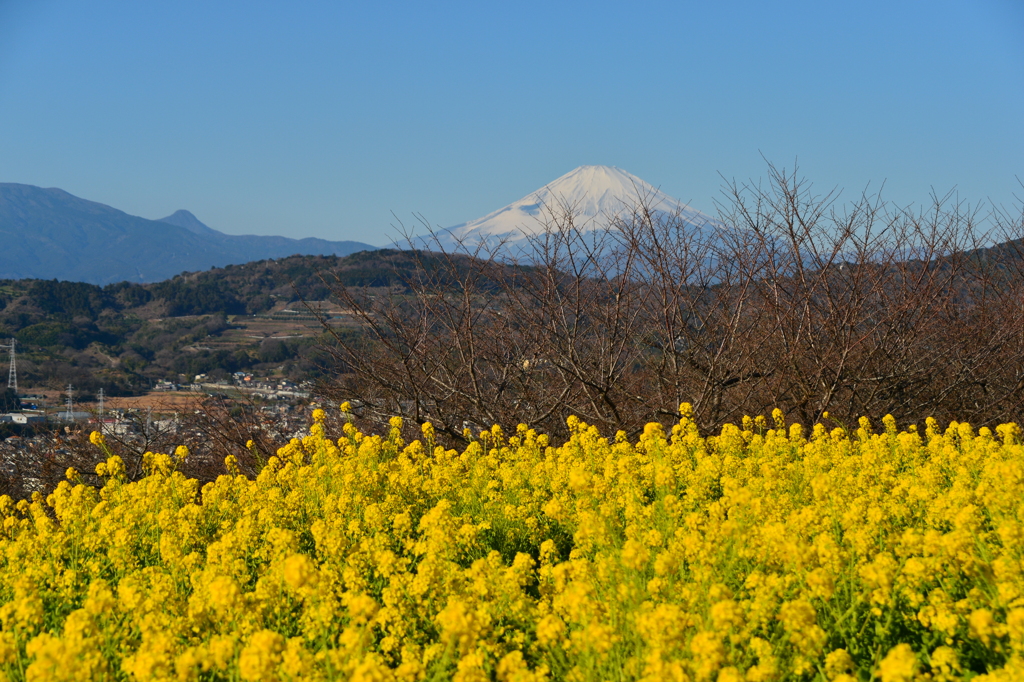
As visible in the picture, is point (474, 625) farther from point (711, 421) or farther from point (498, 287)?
point (498, 287)

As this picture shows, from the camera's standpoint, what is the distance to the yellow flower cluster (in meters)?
2.83

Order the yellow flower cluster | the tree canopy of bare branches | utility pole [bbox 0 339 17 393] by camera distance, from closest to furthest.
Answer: the yellow flower cluster → the tree canopy of bare branches → utility pole [bbox 0 339 17 393]

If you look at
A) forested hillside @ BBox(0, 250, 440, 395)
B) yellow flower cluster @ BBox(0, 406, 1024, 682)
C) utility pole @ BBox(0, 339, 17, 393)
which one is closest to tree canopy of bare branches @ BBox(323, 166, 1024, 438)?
yellow flower cluster @ BBox(0, 406, 1024, 682)

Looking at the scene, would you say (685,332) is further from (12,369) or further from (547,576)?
(12,369)

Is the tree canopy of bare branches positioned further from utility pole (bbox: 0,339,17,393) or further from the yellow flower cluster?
utility pole (bbox: 0,339,17,393)

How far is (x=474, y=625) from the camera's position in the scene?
9.32ft

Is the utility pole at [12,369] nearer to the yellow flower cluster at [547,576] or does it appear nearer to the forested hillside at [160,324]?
the forested hillside at [160,324]

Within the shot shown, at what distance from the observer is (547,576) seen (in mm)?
3662

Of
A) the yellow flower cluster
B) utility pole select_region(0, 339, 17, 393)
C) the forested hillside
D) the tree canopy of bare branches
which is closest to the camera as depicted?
the yellow flower cluster

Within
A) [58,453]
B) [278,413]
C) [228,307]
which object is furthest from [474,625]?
[228,307]

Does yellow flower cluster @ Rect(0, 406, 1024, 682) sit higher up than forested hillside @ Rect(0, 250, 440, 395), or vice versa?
forested hillside @ Rect(0, 250, 440, 395)

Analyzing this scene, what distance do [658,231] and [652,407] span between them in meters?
2.00

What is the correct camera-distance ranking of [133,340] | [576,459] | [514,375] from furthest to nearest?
[133,340] < [514,375] < [576,459]

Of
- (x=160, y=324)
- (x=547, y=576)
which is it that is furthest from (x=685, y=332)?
(x=160, y=324)
